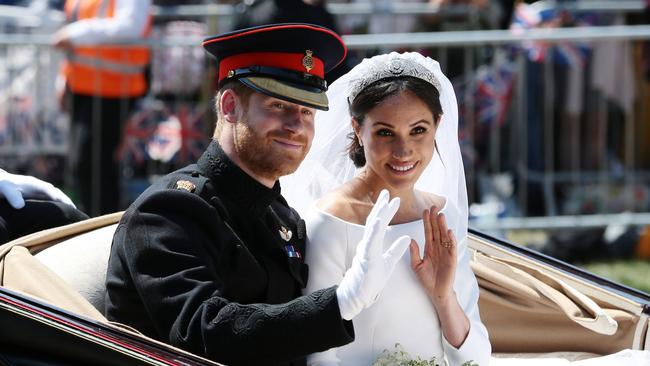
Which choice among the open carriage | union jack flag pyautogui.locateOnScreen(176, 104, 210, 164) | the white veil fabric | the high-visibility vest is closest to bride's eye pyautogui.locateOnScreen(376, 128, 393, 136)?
the white veil fabric

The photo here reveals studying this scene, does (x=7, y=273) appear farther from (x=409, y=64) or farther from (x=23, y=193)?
(x=409, y=64)

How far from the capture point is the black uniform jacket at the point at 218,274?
9.62 ft

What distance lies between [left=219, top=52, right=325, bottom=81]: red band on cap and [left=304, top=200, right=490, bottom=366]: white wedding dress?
42 centimetres

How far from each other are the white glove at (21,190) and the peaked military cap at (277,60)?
0.76 m

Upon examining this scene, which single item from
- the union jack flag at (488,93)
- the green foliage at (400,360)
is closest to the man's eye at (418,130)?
the green foliage at (400,360)

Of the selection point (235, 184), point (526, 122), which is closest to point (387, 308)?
point (235, 184)

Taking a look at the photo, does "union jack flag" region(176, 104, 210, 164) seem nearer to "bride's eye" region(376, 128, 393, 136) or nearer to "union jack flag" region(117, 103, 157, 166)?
"union jack flag" region(117, 103, 157, 166)

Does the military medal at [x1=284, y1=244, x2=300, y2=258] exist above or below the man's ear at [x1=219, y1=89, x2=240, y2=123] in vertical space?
below

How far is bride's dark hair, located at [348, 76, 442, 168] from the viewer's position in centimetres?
345

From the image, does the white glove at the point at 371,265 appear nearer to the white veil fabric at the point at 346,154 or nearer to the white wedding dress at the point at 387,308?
the white wedding dress at the point at 387,308

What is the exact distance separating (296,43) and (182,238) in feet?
2.08

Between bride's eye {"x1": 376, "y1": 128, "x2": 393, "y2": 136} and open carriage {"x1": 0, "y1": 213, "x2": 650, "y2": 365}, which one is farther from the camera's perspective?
bride's eye {"x1": 376, "y1": 128, "x2": 393, "y2": 136}

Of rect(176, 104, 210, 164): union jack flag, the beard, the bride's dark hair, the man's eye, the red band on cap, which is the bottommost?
rect(176, 104, 210, 164): union jack flag

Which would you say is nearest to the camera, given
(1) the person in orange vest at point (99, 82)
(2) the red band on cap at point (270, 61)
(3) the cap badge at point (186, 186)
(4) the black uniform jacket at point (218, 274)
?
(4) the black uniform jacket at point (218, 274)
